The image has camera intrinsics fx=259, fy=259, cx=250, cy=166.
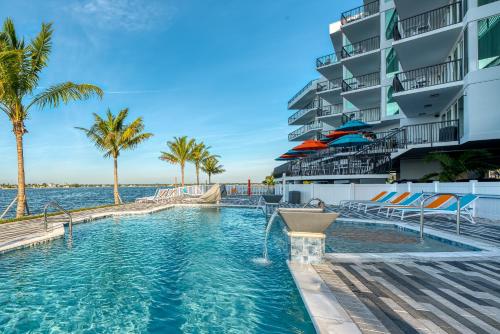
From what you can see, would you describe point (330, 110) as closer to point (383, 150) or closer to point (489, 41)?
point (383, 150)

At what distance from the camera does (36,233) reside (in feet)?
26.1

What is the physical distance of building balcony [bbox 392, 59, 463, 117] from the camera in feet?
44.5

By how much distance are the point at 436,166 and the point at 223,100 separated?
2117cm

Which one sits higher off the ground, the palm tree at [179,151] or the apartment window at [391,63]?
the apartment window at [391,63]

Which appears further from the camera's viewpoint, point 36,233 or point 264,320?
point 36,233

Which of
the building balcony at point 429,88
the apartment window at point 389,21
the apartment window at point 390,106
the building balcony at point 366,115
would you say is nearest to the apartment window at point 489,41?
the building balcony at point 429,88

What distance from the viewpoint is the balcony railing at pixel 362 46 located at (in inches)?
904

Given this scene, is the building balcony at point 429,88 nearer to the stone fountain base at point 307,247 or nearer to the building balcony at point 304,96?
the stone fountain base at point 307,247

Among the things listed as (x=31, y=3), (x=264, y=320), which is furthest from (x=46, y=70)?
(x=264, y=320)

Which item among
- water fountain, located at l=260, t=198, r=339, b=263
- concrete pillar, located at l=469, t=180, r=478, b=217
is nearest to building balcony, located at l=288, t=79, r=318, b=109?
concrete pillar, located at l=469, t=180, r=478, b=217

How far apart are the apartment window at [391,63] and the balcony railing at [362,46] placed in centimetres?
335

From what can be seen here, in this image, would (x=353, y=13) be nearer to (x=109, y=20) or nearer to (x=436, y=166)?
(x=436, y=166)

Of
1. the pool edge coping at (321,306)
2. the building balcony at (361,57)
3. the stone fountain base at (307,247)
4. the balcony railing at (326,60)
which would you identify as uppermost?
the balcony railing at (326,60)

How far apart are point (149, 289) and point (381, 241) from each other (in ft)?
18.9
